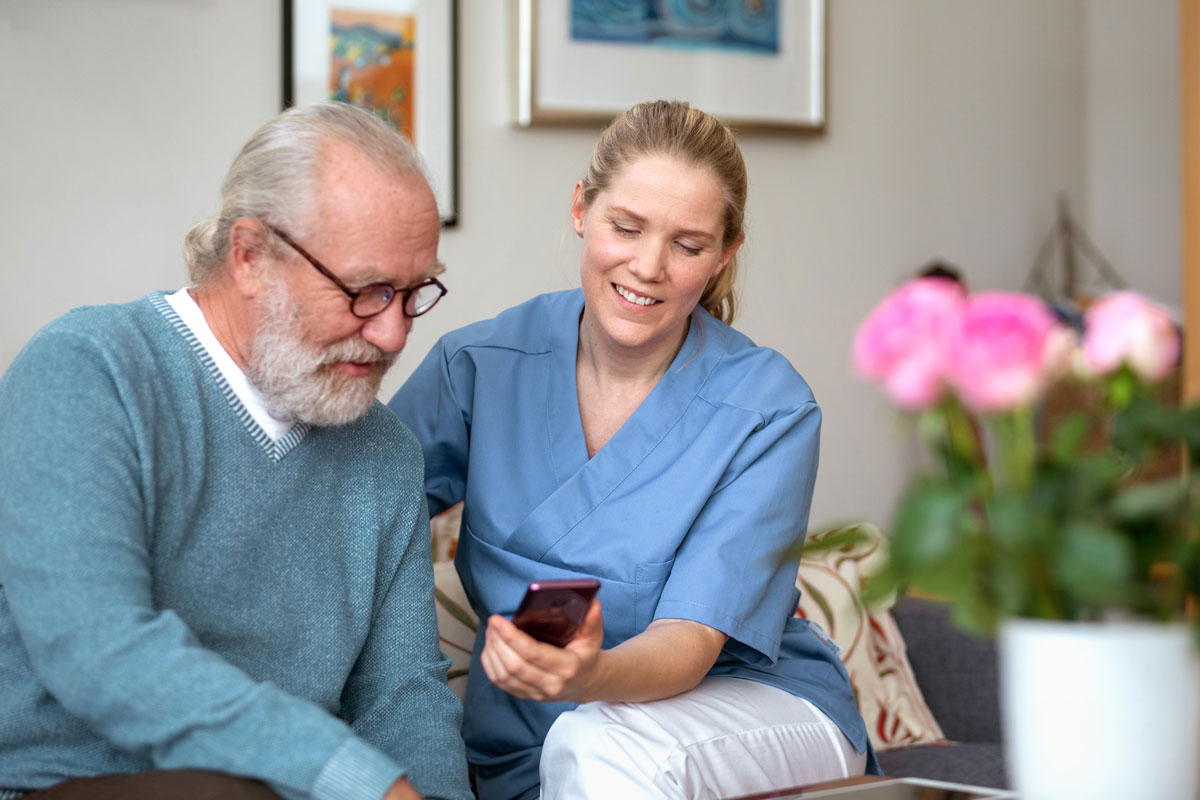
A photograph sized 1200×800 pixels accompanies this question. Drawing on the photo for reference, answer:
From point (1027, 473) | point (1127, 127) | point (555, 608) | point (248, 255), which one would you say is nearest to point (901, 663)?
point (555, 608)

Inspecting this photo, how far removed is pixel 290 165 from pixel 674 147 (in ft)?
1.84

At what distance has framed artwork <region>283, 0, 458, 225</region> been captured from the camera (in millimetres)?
2475

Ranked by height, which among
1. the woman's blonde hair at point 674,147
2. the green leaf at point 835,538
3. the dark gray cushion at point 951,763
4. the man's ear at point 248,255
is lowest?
the dark gray cushion at point 951,763

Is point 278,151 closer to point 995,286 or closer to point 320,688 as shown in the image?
point 320,688

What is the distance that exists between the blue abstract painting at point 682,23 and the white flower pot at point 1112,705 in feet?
7.26

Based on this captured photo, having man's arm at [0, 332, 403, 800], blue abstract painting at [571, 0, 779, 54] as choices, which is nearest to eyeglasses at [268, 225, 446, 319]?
man's arm at [0, 332, 403, 800]

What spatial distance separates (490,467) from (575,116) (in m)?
1.21

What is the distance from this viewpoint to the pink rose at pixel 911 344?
0.78 metres

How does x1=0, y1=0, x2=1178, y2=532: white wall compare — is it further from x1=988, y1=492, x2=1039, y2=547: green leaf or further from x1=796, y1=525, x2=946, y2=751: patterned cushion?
x1=988, y1=492, x2=1039, y2=547: green leaf

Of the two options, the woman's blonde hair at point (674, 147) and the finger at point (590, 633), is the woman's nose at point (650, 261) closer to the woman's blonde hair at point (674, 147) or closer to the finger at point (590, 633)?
the woman's blonde hair at point (674, 147)

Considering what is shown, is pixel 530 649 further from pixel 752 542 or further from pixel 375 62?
pixel 375 62

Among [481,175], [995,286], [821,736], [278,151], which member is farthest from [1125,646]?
[995,286]

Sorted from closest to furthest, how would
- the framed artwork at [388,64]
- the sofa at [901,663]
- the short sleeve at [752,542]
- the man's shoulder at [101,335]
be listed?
the man's shoulder at [101,335] → the short sleeve at [752,542] → the sofa at [901,663] → the framed artwork at [388,64]

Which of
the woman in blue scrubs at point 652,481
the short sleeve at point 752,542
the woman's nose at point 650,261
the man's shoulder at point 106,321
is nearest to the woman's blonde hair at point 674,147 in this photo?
the woman in blue scrubs at point 652,481
